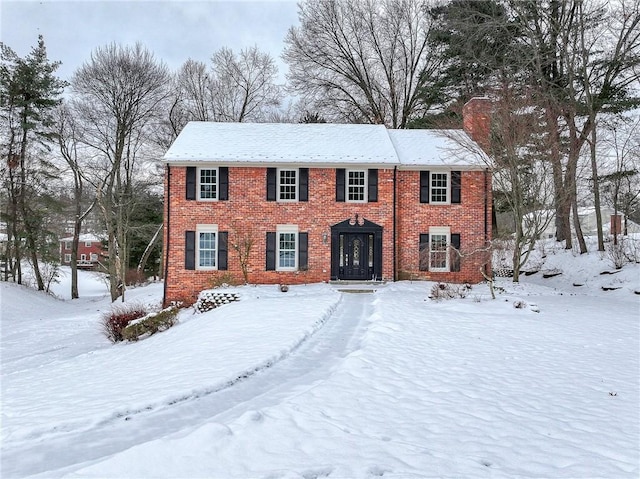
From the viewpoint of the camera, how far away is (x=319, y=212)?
17.6m

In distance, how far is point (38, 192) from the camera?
Answer: 25.2 m

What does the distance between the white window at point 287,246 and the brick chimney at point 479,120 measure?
843 cm

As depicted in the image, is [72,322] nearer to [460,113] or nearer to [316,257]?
[316,257]

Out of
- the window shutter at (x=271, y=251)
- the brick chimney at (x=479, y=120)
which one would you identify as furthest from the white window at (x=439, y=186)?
the window shutter at (x=271, y=251)

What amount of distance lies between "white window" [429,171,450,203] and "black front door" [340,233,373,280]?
3.47 meters

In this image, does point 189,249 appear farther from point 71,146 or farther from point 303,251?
point 71,146

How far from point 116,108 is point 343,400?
26220 millimetres

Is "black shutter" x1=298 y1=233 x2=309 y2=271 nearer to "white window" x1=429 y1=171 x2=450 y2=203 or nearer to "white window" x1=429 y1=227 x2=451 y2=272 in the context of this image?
"white window" x1=429 y1=227 x2=451 y2=272

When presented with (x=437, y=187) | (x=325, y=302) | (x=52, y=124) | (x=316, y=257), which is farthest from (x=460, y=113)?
(x=52, y=124)

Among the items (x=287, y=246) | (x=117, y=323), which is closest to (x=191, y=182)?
(x=287, y=246)

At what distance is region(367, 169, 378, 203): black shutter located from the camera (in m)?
17.7

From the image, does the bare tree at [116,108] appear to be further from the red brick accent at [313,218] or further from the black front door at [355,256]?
the black front door at [355,256]

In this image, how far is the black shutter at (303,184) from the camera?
57.9 feet

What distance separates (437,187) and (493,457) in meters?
15.4
